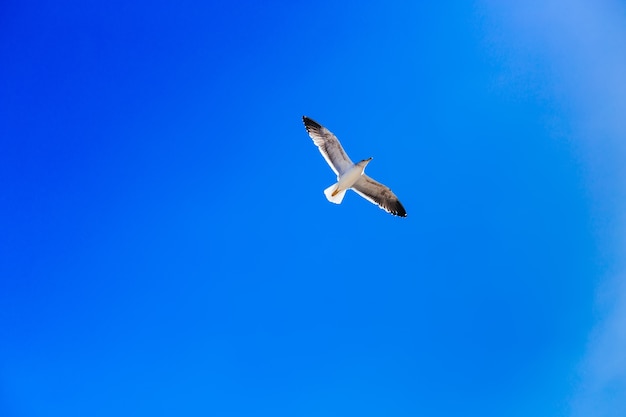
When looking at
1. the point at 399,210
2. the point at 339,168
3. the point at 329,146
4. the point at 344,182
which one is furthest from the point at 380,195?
the point at 329,146

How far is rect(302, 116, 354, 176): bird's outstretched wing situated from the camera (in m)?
16.9

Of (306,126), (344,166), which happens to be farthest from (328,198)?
(306,126)

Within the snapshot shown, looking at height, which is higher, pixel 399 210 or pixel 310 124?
pixel 310 124

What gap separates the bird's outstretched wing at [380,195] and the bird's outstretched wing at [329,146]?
78 centimetres

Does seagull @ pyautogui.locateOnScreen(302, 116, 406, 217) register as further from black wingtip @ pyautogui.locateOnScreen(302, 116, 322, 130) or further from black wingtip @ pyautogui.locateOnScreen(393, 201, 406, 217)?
black wingtip @ pyautogui.locateOnScreen(393, 201, 406, 217)

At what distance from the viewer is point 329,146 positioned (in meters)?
17.0

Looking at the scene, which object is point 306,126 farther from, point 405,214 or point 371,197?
point 405,214

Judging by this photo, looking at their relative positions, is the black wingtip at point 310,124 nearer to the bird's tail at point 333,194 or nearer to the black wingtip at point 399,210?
the bird's tail at point 333,194

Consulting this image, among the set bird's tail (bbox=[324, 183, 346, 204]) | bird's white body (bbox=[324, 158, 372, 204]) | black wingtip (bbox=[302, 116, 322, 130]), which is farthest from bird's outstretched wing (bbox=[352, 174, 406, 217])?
black wingtip (bbox=[302, 116, 322, 130])

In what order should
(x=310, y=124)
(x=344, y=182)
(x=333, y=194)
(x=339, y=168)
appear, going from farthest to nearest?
(x=310, y=124) < (x=339, y=168) < (x=333, y=194) < (x=344, y=182)

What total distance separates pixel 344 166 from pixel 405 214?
2.60 meters

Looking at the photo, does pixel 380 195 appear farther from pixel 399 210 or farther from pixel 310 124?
pixel 310 124

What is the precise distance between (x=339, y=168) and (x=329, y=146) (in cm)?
74

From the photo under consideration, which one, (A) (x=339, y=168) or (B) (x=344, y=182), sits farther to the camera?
(A) (x=339, y=168)
